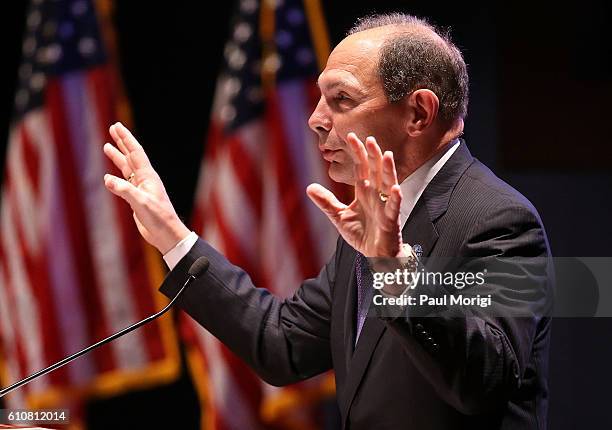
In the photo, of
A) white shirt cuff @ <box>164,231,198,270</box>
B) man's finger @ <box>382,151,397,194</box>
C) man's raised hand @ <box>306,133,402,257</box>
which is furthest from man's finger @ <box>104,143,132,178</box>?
man's finger @ <box>382,151,397,194</box>

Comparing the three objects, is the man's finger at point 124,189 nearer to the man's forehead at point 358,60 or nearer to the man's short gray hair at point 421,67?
the man's forehead at point 358,60

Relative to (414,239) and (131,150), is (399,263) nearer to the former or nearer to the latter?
(414,239)

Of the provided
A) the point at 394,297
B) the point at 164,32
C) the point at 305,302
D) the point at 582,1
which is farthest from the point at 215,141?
the point at 394,297

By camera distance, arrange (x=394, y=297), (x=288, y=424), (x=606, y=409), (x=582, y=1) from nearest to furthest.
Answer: (x=394, y=297)
(x=606, y=409)
(x=582, y=1)
(x=288, y=424)

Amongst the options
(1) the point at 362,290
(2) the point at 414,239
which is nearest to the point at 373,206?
(2) the point at 414,239

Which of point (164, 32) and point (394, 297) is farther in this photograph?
point (164, 32)

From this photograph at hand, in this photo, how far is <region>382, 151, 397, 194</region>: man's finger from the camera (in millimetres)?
1531

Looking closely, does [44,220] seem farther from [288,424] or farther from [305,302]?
[305,302]

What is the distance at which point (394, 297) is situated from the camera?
5.02 feet

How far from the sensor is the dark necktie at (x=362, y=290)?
6.55 feet

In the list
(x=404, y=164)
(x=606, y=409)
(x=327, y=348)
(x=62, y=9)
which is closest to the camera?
(x=404, y=164)

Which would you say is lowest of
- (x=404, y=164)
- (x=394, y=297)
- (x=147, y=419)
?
(x=147, y=419)

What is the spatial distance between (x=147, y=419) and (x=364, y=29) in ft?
9.67

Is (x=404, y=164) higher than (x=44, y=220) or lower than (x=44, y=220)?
higher
